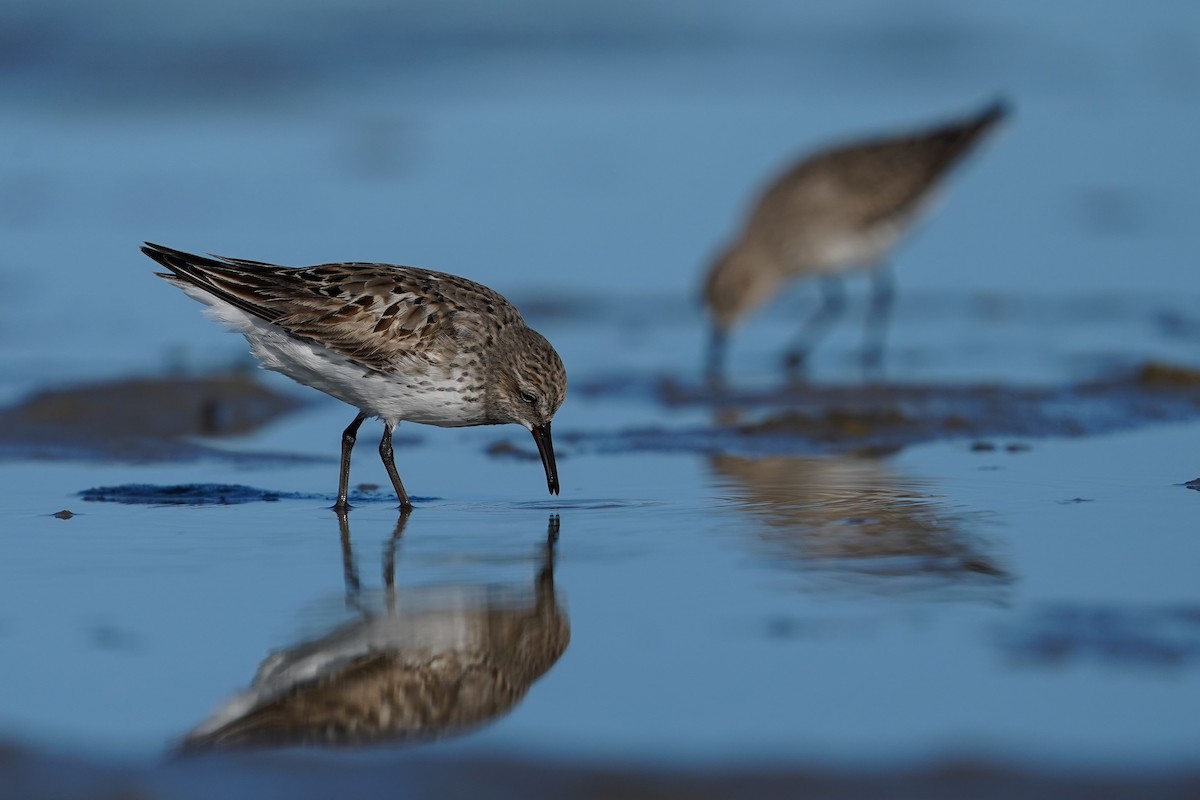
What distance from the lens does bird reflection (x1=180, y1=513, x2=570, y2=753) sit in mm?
4047

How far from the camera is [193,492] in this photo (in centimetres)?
681

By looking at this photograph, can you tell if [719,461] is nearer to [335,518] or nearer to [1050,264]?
[335,518]

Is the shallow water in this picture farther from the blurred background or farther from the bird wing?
the bird wing

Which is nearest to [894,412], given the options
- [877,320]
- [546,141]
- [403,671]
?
[877,320]

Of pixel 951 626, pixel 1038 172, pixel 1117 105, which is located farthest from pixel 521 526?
pixel 1117 105

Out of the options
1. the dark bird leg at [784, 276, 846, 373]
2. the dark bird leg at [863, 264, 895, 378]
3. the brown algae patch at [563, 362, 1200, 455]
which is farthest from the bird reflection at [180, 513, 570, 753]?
the dark bird leg at [784, 276, 846, 373]

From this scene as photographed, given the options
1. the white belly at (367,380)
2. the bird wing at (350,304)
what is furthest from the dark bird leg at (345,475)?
the bird wing at (350,304)

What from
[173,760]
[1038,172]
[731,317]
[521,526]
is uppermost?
[1038,172]

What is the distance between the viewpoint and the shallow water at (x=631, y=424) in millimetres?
4246

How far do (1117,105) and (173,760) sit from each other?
14.9m

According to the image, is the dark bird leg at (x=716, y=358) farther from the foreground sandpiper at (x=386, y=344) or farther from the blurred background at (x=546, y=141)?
the foreground sandpiper at (x=386, y=344)

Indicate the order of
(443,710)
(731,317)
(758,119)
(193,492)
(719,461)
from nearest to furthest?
1. (443,710)
2. (193,492)
3. (719,461)
4. (731,317)
5. (758,119)

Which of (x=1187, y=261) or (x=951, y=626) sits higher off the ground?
(x=1187, y=261)

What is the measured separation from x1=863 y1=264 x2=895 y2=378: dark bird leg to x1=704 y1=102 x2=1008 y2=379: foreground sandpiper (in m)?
0.04
